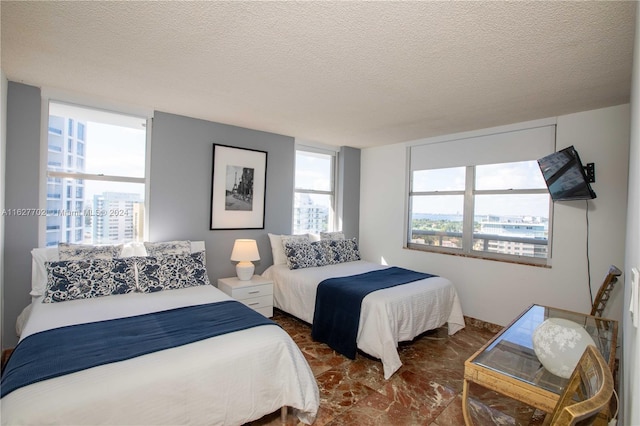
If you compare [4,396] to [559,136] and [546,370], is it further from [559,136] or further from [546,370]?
[559,136]

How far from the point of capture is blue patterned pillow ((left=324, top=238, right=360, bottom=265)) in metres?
4.35

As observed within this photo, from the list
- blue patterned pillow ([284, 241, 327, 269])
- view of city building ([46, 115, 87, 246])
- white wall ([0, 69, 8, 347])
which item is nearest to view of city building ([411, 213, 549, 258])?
blue patterned pillow ([284, 241, 327, 269])

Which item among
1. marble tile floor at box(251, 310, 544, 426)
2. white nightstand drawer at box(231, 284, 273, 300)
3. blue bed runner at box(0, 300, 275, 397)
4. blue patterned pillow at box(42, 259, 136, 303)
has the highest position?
blue patterned pillow at box(42, 259, 136, 303)

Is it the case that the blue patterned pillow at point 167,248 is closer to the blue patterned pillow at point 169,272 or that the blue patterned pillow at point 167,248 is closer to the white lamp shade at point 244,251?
the blue patterned pillow at point 169,272

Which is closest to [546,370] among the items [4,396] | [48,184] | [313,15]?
[313,15]

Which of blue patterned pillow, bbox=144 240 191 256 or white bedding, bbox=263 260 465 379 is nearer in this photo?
white bedding, bbox=263 260 465 379

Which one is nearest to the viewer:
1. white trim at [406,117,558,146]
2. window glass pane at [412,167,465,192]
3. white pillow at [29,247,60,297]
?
white pillow at [29,247,60,297]

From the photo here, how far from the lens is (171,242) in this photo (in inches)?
136

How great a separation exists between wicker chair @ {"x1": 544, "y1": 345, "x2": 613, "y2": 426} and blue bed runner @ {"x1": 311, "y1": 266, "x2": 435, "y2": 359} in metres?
1.91

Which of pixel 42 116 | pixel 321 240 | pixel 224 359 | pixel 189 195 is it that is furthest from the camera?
pixel 321 240

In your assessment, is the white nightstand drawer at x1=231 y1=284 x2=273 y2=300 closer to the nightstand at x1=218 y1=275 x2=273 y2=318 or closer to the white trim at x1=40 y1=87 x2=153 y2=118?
the nightstand at x1=218 y1=275 x2=273 y2=318

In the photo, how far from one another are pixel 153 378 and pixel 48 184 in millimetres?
2510

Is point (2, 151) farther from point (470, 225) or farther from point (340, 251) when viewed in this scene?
point (470, 225)

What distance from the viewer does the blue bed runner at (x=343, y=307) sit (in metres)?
2.97
